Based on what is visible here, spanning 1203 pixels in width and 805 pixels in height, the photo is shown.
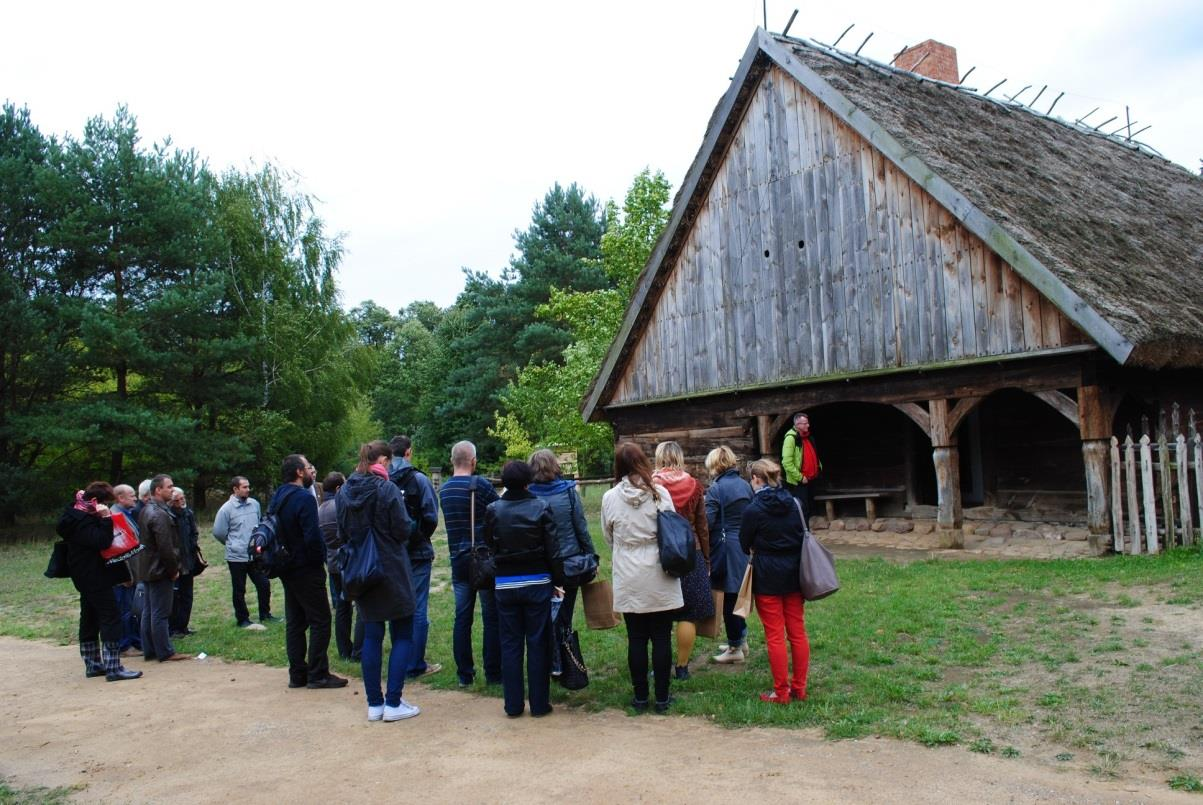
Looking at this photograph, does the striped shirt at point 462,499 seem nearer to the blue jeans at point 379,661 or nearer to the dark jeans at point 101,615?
the blue jeans at point 379,661

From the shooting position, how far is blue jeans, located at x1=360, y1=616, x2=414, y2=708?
634cm

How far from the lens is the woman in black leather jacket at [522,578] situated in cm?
611

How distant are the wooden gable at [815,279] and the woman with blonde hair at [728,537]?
628 centimetres

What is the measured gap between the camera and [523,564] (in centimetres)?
612

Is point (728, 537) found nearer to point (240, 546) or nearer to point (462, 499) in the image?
point (462, 499)

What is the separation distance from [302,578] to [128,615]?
11.6ft

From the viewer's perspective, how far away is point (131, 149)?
27609mm

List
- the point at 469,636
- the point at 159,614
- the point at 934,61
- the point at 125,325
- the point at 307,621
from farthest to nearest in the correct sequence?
1. the point at 125,325
2. the point at 934,61
3. the point at 159,614
4. the point at 307,621
5. the point at 469,636

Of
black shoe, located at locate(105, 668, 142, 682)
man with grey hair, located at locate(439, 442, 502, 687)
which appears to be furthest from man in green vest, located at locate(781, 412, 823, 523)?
black shoe, located at locate(105, 668, 142, 682)

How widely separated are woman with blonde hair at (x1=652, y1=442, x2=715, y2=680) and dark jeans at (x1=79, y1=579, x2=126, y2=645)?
16.7ft

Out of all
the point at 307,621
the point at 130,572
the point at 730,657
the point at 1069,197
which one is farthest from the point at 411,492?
the point at 1069,197

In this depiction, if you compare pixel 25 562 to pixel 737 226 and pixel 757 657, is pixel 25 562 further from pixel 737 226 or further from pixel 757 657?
pixel 757 657

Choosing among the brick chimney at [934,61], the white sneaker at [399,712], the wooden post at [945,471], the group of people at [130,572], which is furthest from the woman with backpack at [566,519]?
the brick chimney at [934,61]

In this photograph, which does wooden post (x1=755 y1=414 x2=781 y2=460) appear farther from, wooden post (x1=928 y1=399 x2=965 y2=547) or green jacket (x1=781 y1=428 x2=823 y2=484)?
green jacket (x1=781 y1=428 x2=823 y2=484)
